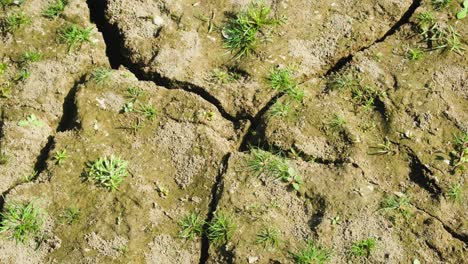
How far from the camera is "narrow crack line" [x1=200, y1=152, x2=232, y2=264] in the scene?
3553 millimetres

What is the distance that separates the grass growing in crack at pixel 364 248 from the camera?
3.40 meters

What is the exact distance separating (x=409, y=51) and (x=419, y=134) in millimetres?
653

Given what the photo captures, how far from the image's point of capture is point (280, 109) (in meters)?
3.93

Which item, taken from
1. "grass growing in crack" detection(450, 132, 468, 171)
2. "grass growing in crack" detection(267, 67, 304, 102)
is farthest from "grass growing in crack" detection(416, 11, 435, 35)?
"grass growing in crack" detection(267, 67, 304, 102)

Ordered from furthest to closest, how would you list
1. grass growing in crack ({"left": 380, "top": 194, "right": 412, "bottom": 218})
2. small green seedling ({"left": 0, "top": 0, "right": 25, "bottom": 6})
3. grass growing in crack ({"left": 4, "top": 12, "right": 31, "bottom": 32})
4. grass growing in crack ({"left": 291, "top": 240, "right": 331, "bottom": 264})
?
small green seedling ({"left": 0, "top": 0, "right": 25, "bottom": 6})
grass growing in crack ({"left": 4, "top": 12, "right": 31, "bottom": 32})
grass growing in crack ({"left": 380, "top": 194, "right": 412, "bottom": 218})
grass growing in crack ({"left": 291, "top": 240, "right": 331, "bottom": 264})

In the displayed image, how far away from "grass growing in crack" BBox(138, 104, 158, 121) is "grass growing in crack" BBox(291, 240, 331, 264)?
1.32 metres

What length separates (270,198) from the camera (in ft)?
11.9

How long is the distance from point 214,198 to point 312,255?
70 centimetres

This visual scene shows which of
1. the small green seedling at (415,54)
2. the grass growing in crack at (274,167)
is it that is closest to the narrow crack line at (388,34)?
the small green seedling at (415,54)

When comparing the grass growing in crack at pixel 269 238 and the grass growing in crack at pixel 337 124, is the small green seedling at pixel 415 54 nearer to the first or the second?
the grass growing in crack at pixel 337 124

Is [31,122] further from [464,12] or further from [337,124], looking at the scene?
[464,12]

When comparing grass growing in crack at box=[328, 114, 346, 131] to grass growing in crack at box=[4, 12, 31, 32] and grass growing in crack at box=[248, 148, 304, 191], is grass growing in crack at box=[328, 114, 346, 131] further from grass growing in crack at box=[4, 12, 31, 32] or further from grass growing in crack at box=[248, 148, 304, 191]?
grass growing in crack at box=[4, 12, 31, 32]

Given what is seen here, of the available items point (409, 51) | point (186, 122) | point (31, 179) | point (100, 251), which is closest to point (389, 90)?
point (409, 51)

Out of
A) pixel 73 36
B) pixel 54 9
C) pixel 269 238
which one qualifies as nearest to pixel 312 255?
pixel 269 238
